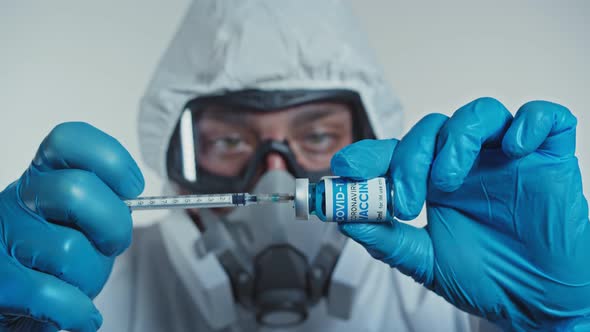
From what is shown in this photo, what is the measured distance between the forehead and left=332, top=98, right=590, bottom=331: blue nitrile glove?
0.51 meters

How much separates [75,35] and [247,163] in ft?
3.05

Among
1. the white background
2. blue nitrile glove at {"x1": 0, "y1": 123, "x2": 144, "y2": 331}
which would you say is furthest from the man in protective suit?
the white background

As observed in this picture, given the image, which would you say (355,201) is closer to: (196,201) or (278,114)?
(196,201)

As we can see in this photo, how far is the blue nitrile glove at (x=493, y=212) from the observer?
0.85m

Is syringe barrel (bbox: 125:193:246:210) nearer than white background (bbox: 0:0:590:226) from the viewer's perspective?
Yes

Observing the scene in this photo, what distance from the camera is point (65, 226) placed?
0.88m

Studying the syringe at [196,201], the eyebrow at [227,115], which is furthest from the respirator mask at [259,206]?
the syringe at [196,201]

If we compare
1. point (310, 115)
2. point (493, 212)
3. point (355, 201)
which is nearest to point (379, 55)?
point (310, 115)

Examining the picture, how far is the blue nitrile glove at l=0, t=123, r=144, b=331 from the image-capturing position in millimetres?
830

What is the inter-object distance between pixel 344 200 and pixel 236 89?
0.69 m

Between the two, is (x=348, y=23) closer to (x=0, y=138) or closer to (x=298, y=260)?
(x=298, y=260)

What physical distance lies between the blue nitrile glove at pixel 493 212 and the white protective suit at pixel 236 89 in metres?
0.46

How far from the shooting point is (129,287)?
1.50m

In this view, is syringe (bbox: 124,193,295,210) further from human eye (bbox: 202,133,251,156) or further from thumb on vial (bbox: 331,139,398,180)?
human eye (bbox: 202,133,251,156)
